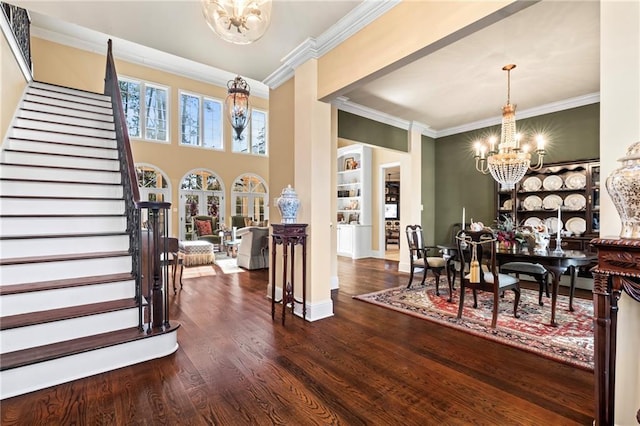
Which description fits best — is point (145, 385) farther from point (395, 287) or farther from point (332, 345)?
point (395, 287)

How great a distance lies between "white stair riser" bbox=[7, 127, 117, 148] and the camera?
3.89 meters

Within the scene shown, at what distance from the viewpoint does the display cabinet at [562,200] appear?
15.0 feet

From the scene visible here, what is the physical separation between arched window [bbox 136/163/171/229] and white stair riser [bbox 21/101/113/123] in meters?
3.94

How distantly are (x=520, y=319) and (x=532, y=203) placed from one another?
289 cm

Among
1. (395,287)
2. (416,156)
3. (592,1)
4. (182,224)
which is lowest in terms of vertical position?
(395,287)

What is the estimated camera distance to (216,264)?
258 inches

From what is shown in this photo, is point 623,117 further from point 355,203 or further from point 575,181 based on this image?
point 355,203

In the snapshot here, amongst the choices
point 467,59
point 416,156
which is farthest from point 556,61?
point 416,156

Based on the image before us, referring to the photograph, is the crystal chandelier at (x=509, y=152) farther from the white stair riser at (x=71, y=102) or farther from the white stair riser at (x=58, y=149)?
the white stair riser at (x=71, y=102)

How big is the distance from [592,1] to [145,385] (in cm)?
450

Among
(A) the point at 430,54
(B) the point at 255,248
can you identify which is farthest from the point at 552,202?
(B) the point at 255,248

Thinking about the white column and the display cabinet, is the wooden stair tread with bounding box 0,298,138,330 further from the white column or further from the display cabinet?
the display cabinet

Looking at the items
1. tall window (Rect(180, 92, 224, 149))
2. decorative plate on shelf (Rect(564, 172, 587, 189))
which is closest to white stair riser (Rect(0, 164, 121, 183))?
tall window (Rect(180, 92, 224, 149))

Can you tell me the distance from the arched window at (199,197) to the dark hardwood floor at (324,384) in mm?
7152
